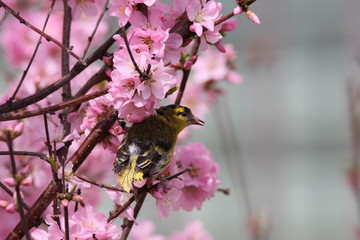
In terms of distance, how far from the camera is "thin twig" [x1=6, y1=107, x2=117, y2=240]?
4.40 ft

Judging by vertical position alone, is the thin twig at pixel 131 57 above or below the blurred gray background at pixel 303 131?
below

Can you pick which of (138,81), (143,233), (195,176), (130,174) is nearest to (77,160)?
(130,174)

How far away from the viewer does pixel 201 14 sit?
1.33 meters

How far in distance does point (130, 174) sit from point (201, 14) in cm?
32

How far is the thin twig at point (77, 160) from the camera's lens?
4.40 ft

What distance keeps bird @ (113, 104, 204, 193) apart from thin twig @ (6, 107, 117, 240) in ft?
0.17

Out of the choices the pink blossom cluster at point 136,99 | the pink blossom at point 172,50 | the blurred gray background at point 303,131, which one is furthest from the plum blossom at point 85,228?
the blurred gray background at point 303,131

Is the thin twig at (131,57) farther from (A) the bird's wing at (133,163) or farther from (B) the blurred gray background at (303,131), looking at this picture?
(B) the blurred gray background at (303,131)

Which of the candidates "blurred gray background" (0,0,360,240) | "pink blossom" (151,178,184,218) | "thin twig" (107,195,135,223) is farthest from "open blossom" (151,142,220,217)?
"blurred gray background" (0,0,360,240)

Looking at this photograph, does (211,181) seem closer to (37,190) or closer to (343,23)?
(37,190)

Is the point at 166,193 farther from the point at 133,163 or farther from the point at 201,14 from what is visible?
the point at 201,14

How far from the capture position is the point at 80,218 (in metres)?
1.34

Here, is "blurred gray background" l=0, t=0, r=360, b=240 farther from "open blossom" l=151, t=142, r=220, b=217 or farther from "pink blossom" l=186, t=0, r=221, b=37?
"pink blossom" l=186, t=0, r=221, b=37

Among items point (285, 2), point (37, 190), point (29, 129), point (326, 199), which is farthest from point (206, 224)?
point (29, 129)
